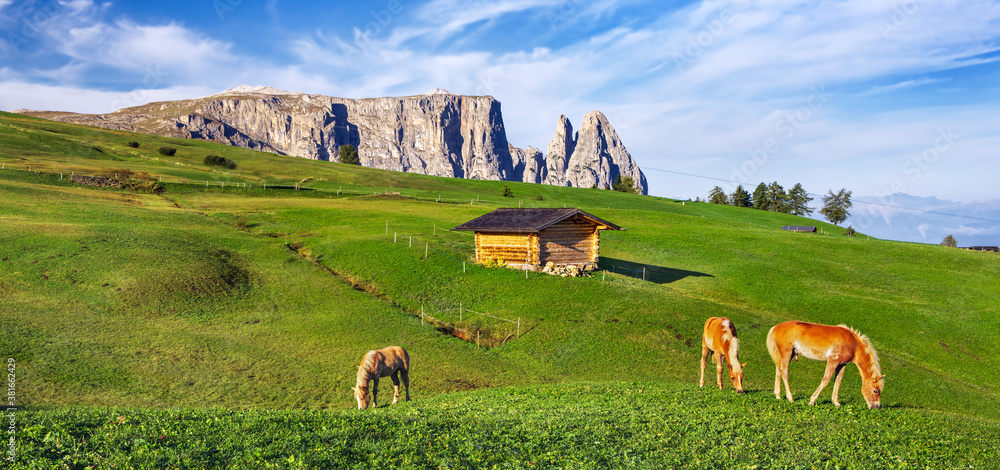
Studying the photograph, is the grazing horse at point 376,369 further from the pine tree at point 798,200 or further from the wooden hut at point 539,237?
the pine tree at point 798,200

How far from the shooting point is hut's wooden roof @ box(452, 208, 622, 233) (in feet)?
120

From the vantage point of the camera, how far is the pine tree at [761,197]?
116m

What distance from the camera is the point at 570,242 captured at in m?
38.8

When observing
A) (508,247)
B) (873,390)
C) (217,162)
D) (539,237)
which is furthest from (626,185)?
(873,390)

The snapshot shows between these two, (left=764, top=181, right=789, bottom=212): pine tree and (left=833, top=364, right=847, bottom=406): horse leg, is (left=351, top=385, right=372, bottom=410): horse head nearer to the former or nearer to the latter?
(left=833, top=364, right=847, bottom=406): horse leg

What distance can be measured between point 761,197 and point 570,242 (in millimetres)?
98361

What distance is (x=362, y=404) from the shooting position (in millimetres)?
14969

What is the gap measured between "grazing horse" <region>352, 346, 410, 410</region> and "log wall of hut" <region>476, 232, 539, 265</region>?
68.1ft

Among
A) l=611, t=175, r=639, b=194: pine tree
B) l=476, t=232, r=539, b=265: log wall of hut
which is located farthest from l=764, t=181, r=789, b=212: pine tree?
l=476, t=232, r=539, b=265: log wall of hut

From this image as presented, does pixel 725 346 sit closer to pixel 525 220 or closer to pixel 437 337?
pixel 437 337

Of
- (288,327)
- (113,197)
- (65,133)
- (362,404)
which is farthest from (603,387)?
(65,133)

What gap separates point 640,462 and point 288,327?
74.2ft

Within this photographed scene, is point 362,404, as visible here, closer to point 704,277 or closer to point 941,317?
A: point 704,277

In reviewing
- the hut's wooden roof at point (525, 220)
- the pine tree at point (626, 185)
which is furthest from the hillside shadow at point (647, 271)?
the pine tree at point (626, 185)
